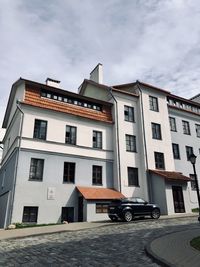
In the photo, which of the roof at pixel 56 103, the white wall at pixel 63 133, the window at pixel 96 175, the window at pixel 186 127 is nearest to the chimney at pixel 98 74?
the roof at pixel 56 103

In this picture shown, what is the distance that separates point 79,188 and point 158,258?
13892 millimetres

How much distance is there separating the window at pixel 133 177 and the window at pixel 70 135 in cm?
617

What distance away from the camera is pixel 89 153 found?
22375 mm

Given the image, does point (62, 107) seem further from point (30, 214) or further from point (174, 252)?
point (174, 252)

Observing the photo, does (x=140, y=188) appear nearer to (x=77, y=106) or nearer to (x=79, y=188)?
(x=79, y=188)

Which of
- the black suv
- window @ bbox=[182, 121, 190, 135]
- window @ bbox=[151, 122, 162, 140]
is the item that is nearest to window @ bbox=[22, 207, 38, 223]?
the black suv

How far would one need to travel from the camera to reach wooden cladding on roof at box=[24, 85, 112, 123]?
2077cm

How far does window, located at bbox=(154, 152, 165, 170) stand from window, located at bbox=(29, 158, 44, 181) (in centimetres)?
1158

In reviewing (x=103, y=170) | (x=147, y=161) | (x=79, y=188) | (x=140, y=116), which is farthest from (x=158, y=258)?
(x=140, y=116)

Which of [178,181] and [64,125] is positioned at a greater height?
[64,125]

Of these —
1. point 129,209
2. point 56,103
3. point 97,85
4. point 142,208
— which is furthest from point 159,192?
point 97,85

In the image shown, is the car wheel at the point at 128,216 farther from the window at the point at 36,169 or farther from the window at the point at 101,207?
the window at the point at 36,169

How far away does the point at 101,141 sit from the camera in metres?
23.8

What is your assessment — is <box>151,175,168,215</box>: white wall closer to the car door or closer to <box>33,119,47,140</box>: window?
the car door
